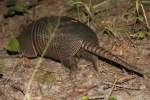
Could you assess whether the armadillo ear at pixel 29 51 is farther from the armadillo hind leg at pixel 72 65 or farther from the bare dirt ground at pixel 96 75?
the armadillo hind leg at pixel 72 65

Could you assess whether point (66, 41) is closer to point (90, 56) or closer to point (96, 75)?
point (90, 56)

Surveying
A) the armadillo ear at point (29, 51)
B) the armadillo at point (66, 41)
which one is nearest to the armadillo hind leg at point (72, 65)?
the armadillo at point (66, 41)

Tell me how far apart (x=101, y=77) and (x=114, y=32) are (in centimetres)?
86

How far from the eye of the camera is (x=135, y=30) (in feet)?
17.3

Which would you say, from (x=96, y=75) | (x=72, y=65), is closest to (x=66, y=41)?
(x=72, y=65)

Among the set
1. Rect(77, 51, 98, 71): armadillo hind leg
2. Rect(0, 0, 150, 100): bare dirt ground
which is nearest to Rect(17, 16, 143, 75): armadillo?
Rect(77, 51, 98, 71): armadillo hind leg

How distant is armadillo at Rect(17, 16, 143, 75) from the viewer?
15.2 ft

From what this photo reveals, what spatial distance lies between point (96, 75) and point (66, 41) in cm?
55

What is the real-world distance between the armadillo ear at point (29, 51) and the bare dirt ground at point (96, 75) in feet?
0.27

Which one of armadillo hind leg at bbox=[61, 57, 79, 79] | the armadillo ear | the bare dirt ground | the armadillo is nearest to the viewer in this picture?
the bare dirt ground

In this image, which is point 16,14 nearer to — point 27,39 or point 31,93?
point 27,39

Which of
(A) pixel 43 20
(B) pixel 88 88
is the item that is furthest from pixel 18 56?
(B) pixel 88 88

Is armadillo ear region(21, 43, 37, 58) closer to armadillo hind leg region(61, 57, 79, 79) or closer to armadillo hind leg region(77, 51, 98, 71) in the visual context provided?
armadillo hind leg region(61, 57, 79, 79)

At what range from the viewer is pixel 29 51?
17.0ft
